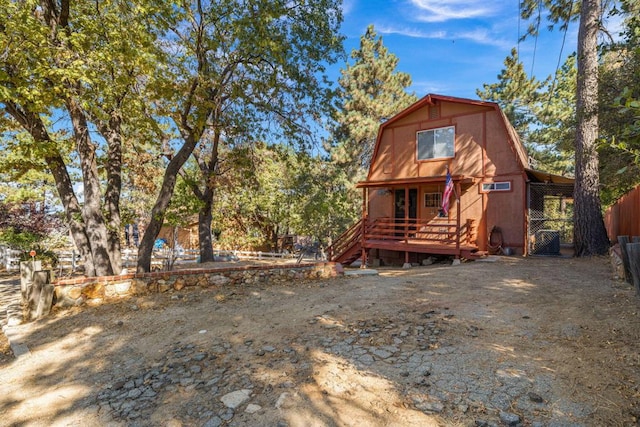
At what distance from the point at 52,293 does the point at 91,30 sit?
4945 millimetres

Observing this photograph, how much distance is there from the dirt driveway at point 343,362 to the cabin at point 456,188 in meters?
5.78

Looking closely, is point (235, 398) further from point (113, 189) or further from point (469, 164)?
point (469, 164)

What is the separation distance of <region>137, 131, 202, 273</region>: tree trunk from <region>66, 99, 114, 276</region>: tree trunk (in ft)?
3.45

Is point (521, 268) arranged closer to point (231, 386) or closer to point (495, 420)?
point (495, 420)

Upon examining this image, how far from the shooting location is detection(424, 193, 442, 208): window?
13.2m

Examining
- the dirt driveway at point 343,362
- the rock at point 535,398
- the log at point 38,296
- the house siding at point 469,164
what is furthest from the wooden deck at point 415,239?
the log at point 38,296

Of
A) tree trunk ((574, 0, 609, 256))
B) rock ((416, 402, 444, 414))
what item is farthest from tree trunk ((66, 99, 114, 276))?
tree trunk ((574, 0, 609, 256))

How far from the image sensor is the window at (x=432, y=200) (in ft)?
43.4

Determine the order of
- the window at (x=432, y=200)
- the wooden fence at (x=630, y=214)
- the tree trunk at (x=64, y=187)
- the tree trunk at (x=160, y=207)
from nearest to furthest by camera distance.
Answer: the tree trunk at (x=64, y=187), the tree trunk at (x=160, y=207), the wooden fence at (x=630, y=214), the window at (x=432, y=200)

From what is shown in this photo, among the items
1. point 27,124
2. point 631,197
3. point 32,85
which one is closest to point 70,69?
point 32,85

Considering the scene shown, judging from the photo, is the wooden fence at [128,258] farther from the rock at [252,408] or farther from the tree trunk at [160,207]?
the rock at [252,408]

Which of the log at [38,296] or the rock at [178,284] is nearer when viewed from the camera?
the log at [38,296]

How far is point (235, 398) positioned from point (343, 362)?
111 centimetres

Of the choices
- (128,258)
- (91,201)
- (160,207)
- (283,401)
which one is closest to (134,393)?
(283,401)
